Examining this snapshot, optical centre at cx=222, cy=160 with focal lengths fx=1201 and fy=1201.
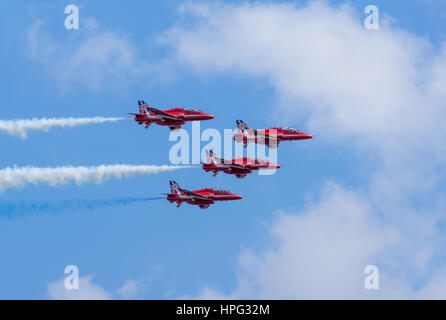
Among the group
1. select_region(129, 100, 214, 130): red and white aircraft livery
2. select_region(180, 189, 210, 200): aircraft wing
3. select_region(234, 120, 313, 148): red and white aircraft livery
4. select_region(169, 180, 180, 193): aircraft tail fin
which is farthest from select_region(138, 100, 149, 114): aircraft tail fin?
select_region(234, 120, 313, 148): red and white aircraft livery

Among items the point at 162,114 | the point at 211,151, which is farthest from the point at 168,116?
the point at 211,151

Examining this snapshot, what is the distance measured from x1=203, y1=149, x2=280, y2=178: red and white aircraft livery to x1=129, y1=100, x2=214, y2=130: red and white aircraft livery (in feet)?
24.5

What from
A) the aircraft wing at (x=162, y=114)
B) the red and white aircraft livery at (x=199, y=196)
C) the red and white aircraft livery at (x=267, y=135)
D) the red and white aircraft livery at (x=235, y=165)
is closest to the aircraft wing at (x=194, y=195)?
the red and white aircraft livery at (x=199, y=196)

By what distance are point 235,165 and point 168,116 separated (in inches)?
471

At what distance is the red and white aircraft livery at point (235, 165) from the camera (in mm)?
159500

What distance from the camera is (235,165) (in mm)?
159875

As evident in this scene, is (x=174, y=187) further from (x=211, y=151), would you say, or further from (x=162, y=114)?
(x=162, y=114)

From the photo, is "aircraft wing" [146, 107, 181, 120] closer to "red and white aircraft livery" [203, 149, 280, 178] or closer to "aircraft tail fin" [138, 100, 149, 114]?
"aircraft tail fin" [138, 100, 149, 114]

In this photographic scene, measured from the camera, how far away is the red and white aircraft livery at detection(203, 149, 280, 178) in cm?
15950
